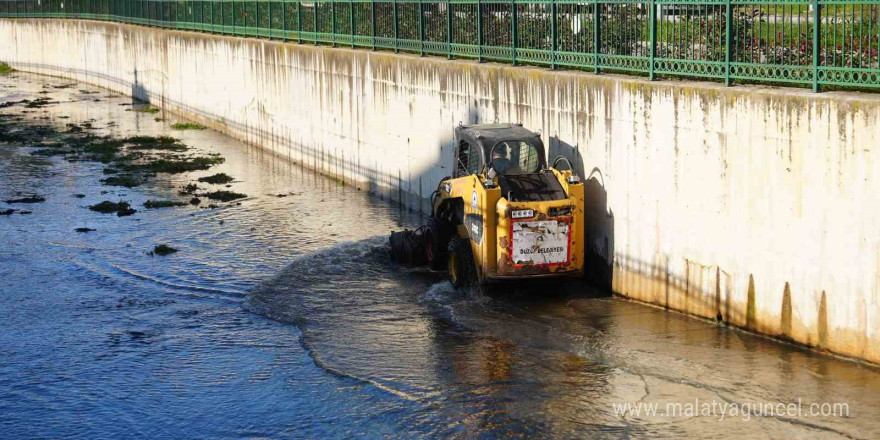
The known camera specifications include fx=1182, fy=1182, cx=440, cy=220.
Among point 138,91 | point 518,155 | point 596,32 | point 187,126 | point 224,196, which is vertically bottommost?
point 224,196

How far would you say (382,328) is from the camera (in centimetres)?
1554

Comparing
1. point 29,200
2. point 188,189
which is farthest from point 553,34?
point 29,200

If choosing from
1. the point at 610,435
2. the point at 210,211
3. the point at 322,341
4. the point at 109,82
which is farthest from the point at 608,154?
the point at 109,82

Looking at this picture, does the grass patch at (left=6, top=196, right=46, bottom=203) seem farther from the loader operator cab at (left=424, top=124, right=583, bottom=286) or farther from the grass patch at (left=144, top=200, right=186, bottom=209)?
the loader operator cab at (left=424, top=124, right=583, bottom=286)

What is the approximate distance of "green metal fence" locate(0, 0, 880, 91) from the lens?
536 inches

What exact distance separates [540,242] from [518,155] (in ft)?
5.69

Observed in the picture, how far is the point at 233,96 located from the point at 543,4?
17.8 m

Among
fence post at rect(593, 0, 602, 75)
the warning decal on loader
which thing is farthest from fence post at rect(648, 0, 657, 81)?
the warning decal on loader

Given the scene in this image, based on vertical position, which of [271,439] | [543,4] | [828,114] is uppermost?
[543,4]

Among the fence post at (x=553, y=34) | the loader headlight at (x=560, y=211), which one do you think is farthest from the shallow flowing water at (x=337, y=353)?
the fence post at (x=553, y=34)

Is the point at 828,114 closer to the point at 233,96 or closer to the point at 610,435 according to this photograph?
the point at 610,435

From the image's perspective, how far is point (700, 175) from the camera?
14.9 meters

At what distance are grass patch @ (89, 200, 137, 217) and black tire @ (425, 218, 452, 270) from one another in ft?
28.2

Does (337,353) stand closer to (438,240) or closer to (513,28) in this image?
(438,240)
